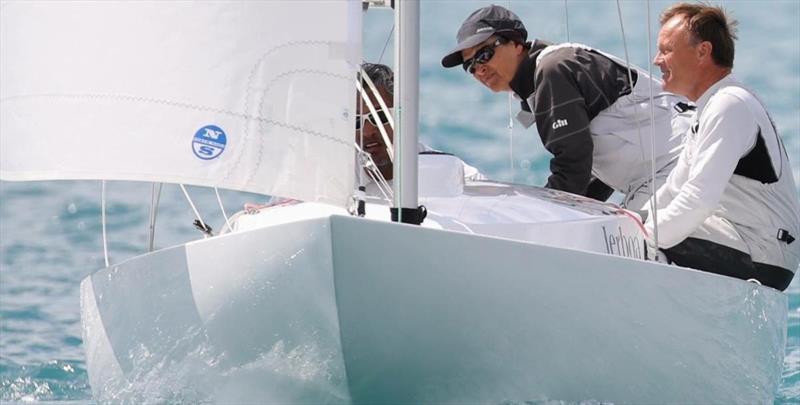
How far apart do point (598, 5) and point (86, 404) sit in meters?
6.65

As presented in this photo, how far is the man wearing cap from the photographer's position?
3.78 m

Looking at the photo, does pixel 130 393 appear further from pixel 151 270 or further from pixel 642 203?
pixel 642 203

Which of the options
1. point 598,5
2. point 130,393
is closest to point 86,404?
point 130,393

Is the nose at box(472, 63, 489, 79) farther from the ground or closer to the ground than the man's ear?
closer to the ground

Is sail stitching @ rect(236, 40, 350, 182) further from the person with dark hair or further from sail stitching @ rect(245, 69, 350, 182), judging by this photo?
the person with dark hair

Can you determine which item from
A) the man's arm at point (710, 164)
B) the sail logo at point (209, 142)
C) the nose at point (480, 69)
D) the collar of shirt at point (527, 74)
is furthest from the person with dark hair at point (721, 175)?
the sail logo at point (209, 142)

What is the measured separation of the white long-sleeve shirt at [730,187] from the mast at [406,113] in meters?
0.72

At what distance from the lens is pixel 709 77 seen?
11.7ft

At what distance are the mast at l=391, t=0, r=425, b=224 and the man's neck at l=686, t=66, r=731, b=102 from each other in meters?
0.97

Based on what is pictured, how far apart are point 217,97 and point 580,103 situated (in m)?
1.24

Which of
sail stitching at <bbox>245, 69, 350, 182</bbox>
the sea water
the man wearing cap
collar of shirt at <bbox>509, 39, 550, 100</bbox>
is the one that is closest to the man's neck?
the man wearing cap

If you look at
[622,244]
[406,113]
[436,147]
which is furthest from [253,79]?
[436,147]

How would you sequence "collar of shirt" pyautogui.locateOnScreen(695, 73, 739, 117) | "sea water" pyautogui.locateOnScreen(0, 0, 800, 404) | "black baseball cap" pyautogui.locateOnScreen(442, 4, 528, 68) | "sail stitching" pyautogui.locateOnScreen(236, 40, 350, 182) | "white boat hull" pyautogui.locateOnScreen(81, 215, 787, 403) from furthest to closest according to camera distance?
"sea water" pyautogui.locateOnScreen(0, 0, 800, 404) < "black baseball cap" pyautogui.locateOnScreen(442, 4, 528, 68) < "collar of shirt" pyautogui.locateOnScreen(695, 73, 739, 117) < "sail stitching" pyautogui.locateOnScreen(236, 40, 350, 182) < "white boat hull" pyautogui.locateOnScreen(81, 215, 787, 403)

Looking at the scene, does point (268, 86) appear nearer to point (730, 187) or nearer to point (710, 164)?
point (710, 164)
